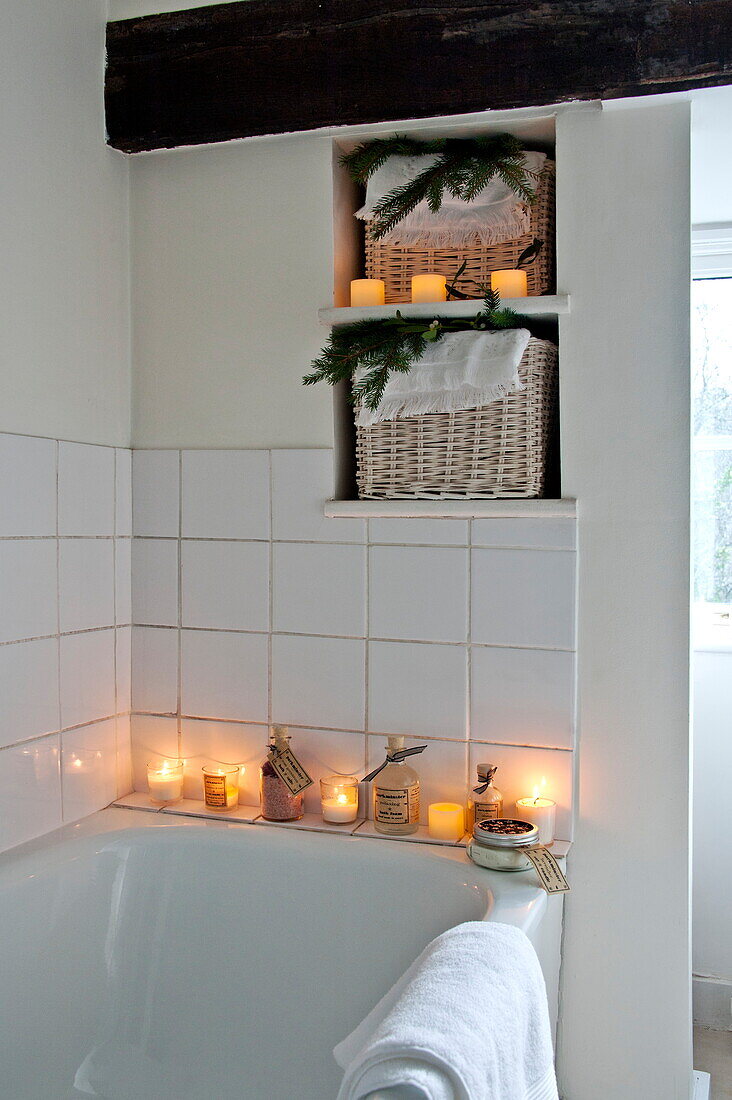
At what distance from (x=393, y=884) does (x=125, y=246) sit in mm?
1373

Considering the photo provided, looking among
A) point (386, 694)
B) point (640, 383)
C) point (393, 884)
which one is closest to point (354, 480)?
point (386, 694)

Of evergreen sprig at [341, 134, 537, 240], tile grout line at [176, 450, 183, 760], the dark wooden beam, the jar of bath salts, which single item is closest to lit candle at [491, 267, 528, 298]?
evergreen sprig at [341, 134, 537, 240]

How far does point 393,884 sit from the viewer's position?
161 centimetres

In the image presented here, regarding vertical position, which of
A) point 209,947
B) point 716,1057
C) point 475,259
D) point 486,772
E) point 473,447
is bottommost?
point 716,1057

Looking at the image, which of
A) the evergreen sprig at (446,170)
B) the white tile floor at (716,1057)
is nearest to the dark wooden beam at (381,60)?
the evergreen sprig at (446,170)

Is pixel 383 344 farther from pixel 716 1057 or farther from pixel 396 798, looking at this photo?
pixel 716 1057

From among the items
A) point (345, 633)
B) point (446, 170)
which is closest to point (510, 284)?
point (446, 170)

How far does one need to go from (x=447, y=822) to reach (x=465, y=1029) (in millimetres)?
674

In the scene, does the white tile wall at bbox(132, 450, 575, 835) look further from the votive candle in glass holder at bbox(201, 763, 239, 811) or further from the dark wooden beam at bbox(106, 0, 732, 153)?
the dark wooden beam at bbox(106, 0, 732, 153)

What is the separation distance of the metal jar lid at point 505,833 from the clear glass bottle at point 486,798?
1.9 inches

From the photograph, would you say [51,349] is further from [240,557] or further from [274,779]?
[274,779]

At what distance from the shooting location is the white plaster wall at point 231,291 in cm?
186

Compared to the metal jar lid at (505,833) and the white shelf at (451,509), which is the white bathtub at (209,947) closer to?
the metal jar lid at (505,833)

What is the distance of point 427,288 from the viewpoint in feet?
5.74
